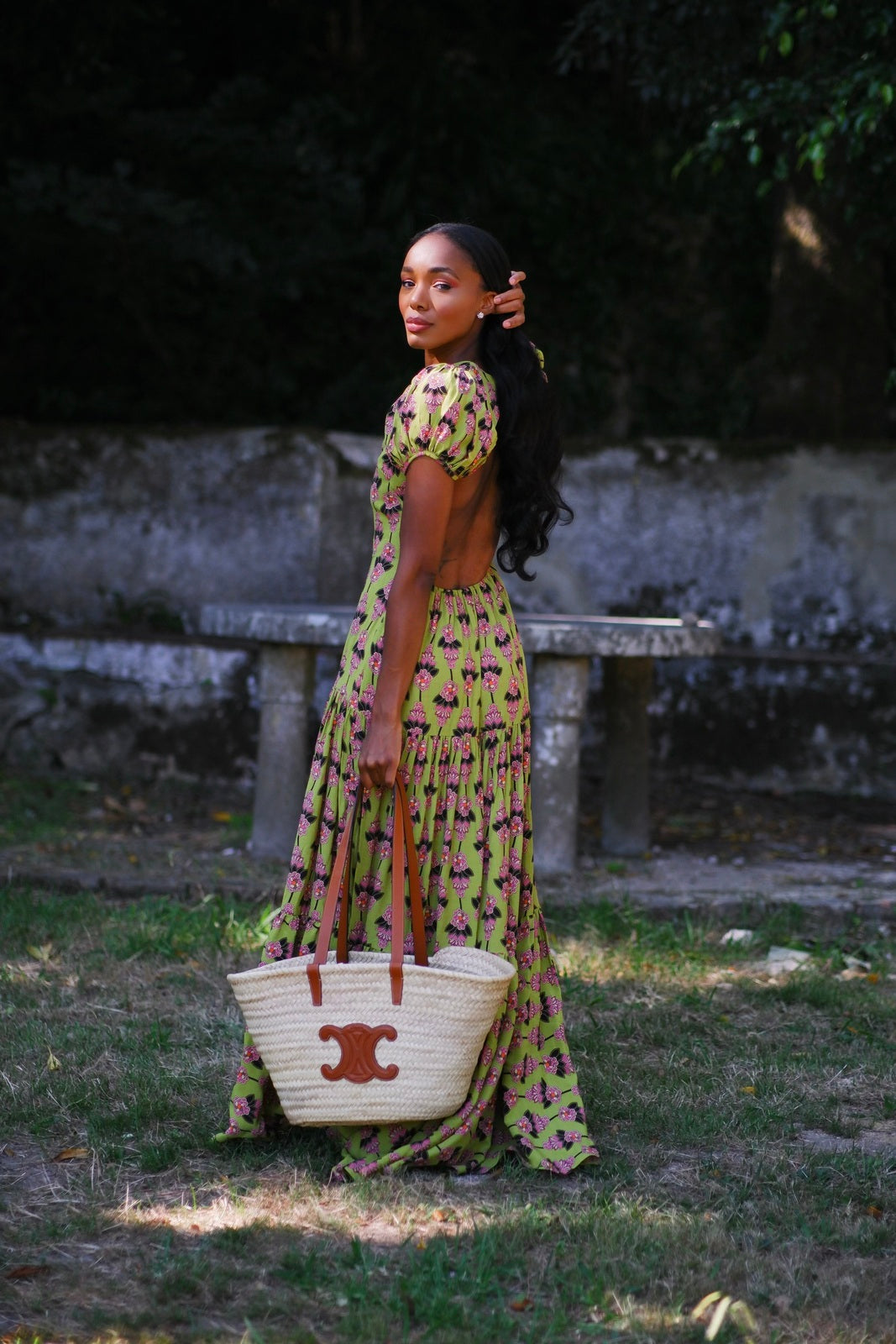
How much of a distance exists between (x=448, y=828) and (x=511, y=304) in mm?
1023

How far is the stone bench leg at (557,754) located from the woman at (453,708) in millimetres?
2178

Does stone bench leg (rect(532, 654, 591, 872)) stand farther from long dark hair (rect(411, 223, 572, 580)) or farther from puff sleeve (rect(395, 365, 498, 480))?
puff sleeve (rect(395, 365, 498, 480))

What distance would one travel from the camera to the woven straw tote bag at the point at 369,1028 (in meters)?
2.62

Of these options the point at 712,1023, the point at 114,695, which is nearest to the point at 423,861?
the point at 712,1023

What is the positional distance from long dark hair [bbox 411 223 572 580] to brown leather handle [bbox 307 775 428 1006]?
565mm

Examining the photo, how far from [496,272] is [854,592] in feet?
14.2

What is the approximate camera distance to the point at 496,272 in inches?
114

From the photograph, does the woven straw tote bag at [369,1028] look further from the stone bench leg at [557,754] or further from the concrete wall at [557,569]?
the concrete wall at [557,569]

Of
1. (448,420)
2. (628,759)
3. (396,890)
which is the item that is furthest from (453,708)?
(628,759)

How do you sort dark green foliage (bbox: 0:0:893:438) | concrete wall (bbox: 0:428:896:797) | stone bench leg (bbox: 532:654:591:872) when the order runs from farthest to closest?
dark green foliage (bbox: 0:0:893:438)
concrete wall (bbox: 0:428:896:797)
stone bench leg (bbox: 532:654:591:872)

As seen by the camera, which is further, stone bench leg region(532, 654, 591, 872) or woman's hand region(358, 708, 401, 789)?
stone bench leg region(532, 654, 591, 872)

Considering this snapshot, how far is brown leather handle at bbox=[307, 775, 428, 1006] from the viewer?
268 centimetres

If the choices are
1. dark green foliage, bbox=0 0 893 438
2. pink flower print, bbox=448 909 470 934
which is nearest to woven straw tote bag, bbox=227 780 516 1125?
pink flower print, bbox=448 909 470 934

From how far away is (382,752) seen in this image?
278 centimetres
